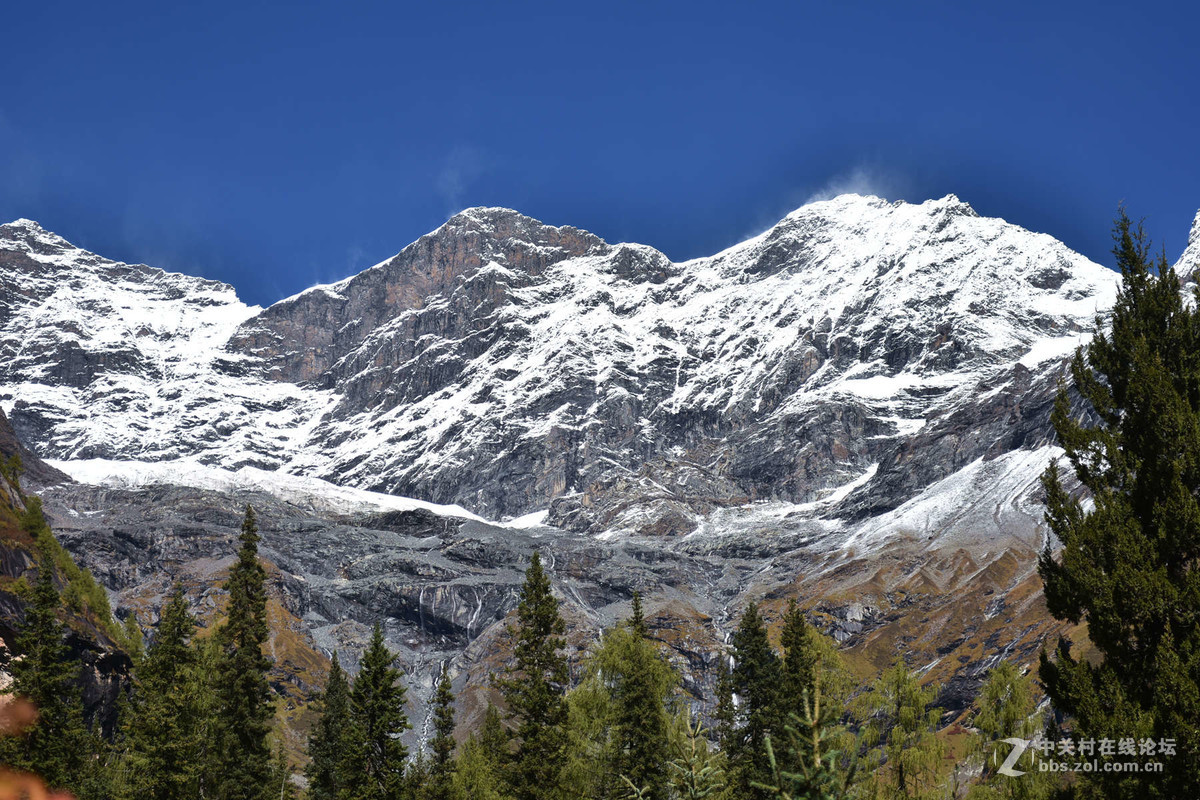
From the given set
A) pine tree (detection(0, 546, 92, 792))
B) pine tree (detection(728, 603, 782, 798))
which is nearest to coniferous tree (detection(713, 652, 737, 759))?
pine tree (detection(728, 603, 782, 798))

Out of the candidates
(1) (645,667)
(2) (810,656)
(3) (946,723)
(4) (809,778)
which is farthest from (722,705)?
(3) (946,723)

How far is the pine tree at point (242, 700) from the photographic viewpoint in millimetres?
49750

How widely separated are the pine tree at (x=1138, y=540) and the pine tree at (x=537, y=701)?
30.3 meters

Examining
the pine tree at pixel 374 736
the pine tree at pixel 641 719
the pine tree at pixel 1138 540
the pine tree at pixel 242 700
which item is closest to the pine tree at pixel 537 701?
the pine tree at pixel 641 719

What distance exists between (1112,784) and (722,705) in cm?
4502

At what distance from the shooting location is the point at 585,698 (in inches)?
2025

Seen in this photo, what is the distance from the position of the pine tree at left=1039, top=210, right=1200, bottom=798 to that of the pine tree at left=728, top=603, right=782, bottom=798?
35.0 metres

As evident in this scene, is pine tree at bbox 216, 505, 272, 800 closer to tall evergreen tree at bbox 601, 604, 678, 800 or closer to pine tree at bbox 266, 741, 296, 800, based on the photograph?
pine tree at bbox 266, 741, 296, 800

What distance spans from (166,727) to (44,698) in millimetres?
7768

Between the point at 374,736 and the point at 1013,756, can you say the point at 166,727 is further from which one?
the point at 1013,756

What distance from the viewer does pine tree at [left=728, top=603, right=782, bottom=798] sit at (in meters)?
53.2

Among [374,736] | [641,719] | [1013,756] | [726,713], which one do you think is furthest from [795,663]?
[374,736]

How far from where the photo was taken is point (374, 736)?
152 ft

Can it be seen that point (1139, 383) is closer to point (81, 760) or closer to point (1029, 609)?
point (81, 760)
